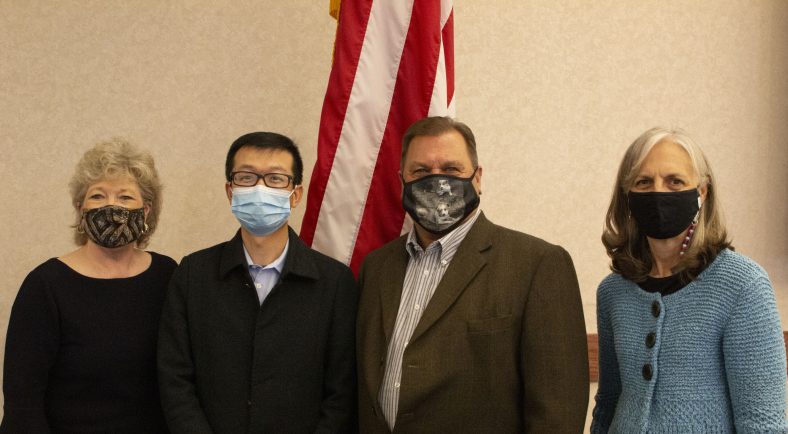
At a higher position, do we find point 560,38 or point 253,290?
point 560,38

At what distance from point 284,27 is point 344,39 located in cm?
71

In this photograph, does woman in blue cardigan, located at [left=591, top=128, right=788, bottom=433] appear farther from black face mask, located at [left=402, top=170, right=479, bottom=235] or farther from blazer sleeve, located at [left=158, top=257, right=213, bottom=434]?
blazer sleeve, located at [left=158, top=257, right=213, bottom=434]

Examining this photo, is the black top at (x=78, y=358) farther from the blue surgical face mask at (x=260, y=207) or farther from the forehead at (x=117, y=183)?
the blue surgical face mask at (x=260, y=207)

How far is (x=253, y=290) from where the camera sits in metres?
2.02

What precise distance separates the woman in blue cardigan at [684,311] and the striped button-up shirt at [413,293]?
0.43 metres

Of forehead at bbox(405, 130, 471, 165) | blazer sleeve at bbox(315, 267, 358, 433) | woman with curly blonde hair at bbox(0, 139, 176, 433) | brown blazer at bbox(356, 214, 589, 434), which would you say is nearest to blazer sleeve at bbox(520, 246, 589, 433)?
brown blazer at bbox(356, 214, 589, 434)

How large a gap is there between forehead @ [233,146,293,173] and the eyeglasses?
0.7 inches

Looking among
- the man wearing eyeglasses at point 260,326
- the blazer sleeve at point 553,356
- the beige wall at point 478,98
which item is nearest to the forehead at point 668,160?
the blazer sleeve at point 553,356

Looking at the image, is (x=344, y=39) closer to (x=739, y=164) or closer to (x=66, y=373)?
(x=66, y=373)

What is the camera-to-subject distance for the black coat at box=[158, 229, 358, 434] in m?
1.95

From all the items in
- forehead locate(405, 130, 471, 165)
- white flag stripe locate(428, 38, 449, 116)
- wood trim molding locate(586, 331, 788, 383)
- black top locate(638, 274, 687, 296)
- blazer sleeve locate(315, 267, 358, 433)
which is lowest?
wood trim molding locate(586, 331, 788, 383)

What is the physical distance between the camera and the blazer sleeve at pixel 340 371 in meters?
1.98

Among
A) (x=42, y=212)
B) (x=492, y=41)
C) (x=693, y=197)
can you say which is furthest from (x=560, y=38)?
(x=42, y=212)

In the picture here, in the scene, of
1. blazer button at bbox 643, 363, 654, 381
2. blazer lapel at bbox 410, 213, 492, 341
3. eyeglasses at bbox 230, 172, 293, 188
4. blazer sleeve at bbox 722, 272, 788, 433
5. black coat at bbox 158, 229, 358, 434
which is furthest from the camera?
eyeglasses at bbox 230, 172, 293, 188
